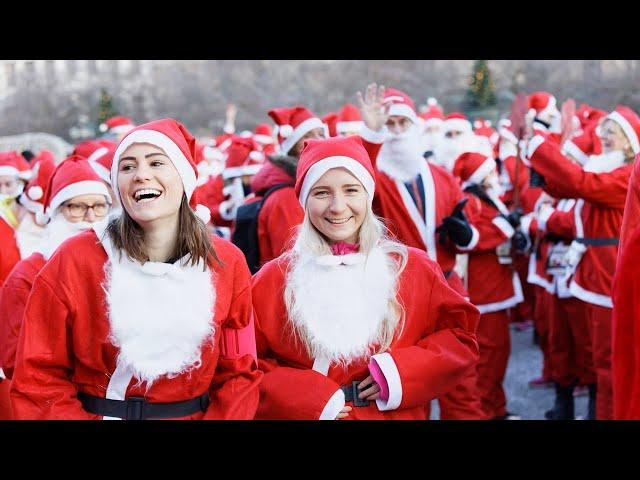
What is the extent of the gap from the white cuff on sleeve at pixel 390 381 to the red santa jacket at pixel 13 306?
153 centimetres

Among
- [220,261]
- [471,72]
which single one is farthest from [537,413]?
[471,72]

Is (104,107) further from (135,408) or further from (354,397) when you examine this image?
(135,408)

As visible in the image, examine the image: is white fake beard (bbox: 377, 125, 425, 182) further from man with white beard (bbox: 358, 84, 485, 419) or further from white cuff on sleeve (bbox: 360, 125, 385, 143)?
white cuff on sleeve (bbox: 360, 125, 385, 143)

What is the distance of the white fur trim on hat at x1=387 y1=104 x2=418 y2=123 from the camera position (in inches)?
253

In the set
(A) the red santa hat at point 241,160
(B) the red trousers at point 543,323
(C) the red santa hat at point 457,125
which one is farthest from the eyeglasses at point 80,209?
(C) the red santa hat at point 457,125

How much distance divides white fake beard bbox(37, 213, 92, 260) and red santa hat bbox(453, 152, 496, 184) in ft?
12.9

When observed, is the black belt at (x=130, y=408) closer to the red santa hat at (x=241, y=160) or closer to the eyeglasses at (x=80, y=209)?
the eyeglasses at (x=80, y=209)

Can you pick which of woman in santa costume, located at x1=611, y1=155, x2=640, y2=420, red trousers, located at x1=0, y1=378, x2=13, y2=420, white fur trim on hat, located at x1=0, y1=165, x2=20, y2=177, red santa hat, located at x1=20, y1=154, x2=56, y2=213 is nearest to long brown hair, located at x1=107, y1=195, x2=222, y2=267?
woman in santa costume, located at x1=611, y1=155, x2=640, y2=420

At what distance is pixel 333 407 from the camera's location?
324cm

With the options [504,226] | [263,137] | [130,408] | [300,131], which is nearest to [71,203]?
[130,408]

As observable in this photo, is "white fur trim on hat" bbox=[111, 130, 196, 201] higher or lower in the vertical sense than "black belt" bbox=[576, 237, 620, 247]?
higher

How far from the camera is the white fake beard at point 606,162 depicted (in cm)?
636

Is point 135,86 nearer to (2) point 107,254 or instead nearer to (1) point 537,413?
(1) point 537,413

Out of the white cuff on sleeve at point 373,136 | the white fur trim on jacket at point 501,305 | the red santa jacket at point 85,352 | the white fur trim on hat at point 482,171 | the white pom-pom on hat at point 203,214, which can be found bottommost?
the white fur trim on jacket at point 501,305
